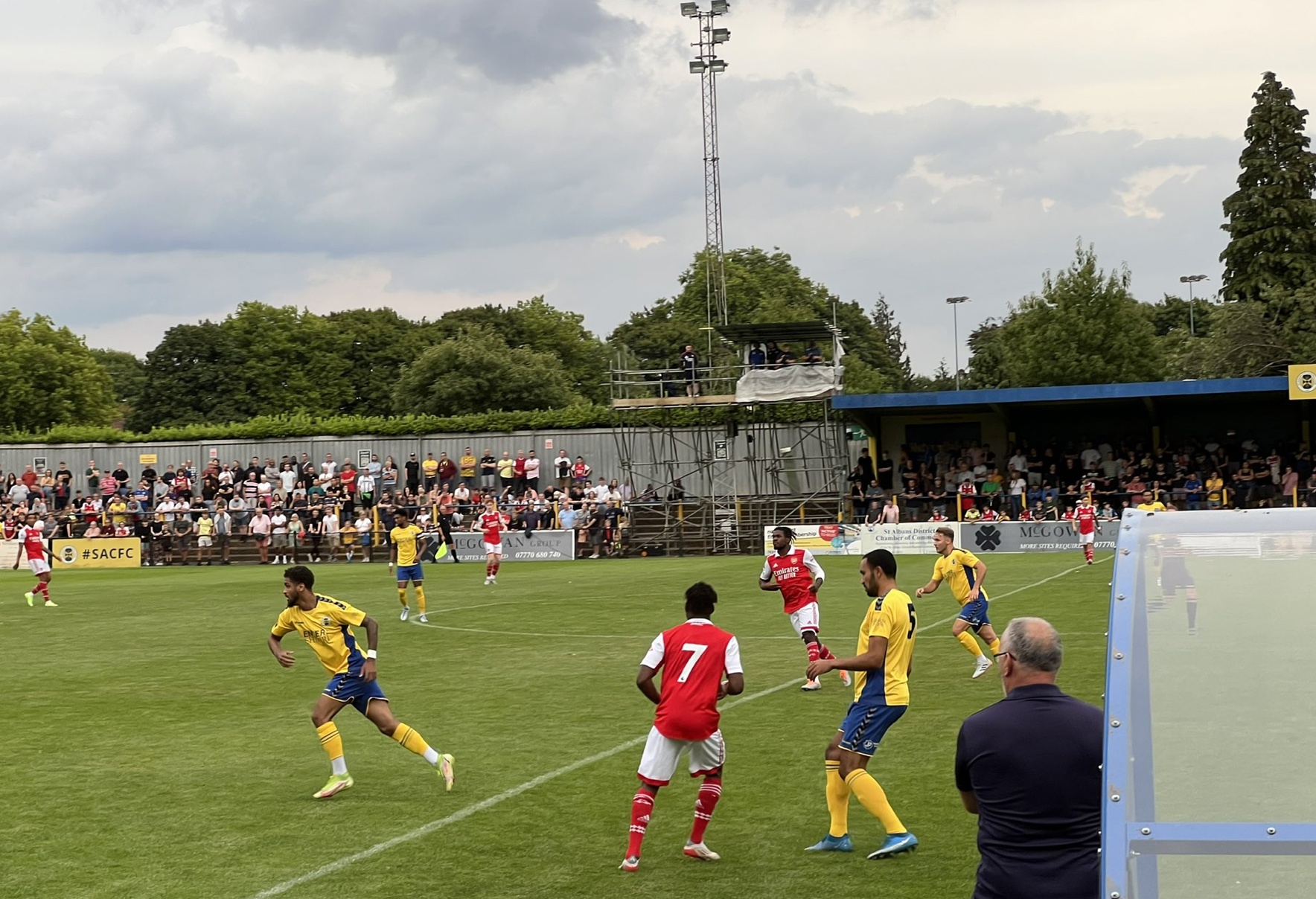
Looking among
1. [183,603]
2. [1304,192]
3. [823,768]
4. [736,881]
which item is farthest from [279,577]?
[1304,192]

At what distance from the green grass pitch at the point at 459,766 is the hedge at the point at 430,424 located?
2620 cm

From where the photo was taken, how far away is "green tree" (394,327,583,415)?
82375 mm

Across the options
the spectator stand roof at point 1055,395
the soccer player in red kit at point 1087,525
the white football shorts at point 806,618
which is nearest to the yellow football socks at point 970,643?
the white football shorts at point 806,618

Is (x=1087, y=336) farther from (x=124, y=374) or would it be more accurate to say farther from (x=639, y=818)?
(x=124, y=374)

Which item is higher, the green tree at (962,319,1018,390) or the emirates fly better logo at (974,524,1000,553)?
the green tree at (962,319,1018,390)

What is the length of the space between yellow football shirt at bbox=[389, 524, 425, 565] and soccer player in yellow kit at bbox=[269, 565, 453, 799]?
44.7 ft

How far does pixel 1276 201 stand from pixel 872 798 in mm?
64906

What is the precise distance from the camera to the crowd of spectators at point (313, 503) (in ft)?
152

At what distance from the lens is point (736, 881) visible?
28.5 ft

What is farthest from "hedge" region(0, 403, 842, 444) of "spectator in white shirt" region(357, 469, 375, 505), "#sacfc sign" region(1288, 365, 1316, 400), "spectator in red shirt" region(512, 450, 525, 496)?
"#sacfc sign" region(1288, 365, 1316, 400)

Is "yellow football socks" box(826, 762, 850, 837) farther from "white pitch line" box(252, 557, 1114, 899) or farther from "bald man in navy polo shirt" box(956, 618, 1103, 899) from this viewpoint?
"bald man in navy polo shirt" box(956, 618, 1103, 899)

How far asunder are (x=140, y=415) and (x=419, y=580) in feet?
236

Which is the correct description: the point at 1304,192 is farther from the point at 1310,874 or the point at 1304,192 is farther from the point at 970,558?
the point at 1310,874

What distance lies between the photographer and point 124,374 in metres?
117
